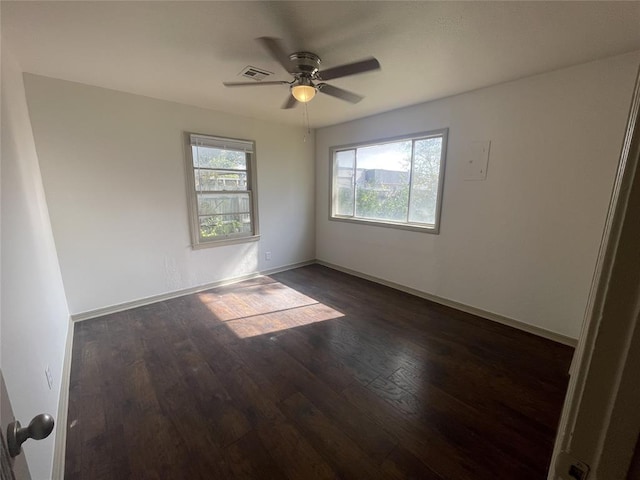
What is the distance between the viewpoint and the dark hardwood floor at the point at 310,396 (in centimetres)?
145

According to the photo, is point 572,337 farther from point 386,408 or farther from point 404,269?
point 386,408

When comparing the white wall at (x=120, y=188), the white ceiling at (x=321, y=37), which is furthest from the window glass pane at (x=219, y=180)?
the white ceiling at (x=321, y=37)

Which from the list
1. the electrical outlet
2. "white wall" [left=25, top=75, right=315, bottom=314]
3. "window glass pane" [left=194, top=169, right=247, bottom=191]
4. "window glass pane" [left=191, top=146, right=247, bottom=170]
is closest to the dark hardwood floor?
the electrical outlet

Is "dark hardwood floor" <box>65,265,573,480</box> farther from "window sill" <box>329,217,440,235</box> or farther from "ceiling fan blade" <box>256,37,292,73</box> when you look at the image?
"ceiling fan blade" <box>256,37,292,73</box>

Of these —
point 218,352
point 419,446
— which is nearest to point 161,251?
point 218,352

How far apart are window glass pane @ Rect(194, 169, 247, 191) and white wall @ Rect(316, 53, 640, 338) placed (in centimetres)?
222

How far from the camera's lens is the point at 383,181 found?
386 centimetres

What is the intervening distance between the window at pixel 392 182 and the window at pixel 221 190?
1.40 m

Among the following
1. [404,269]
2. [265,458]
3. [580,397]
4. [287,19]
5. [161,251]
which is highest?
[287,19]

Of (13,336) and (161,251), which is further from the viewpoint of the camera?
(161,251)

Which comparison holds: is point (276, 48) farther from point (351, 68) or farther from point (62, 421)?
point (62, 421)

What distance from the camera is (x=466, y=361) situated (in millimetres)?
2242

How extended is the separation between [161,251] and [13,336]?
2.29m

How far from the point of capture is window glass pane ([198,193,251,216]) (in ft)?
11.9
